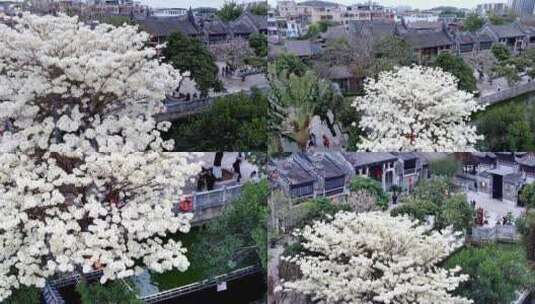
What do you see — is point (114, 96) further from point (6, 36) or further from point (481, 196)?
point (481, 196)

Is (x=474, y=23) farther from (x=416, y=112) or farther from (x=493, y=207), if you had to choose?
(x=493, y=207)

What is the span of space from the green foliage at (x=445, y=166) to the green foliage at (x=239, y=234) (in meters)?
1.03

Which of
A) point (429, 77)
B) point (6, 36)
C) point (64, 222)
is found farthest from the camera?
point (429, 77)

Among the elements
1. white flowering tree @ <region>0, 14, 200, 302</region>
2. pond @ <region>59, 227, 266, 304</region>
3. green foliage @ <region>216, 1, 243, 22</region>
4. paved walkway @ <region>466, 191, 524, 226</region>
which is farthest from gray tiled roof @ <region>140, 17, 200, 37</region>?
paved walkway @ <region>466, 191, 524, 226</region>

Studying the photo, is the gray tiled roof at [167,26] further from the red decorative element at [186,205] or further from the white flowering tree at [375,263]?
the white flowering tree at [375,263]

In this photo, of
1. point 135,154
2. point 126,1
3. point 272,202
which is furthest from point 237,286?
point 126,1

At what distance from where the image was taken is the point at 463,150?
4.03 meters

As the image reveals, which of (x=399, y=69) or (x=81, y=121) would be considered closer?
(x=81, y=121)

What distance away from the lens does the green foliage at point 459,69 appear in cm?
406

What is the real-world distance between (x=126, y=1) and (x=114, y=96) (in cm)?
109

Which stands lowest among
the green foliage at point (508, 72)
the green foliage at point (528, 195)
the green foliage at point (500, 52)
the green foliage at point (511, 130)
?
the green foliage at point (528, 195)

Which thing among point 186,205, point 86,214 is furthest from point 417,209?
point 86,214

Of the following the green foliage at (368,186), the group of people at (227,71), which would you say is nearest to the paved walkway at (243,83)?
the group of people at (227,71)

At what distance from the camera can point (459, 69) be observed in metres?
4.08
